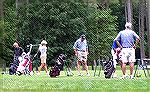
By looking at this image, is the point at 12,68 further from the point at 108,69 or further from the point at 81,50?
the point at 108,69

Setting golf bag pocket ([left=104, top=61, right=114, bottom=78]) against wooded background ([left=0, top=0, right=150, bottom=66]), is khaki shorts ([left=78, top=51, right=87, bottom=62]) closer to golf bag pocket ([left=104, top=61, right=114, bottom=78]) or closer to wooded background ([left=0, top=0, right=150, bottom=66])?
golf bag pocket ([left=104, top=61, right=114, bottom=78])

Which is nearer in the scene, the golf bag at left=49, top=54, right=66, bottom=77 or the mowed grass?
the mowed grass

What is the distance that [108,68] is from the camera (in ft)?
45.3

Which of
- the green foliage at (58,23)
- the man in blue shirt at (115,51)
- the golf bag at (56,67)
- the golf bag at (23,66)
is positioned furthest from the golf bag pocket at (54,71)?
the golf bag at (23,66)

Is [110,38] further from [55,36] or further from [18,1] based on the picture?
[18,1]

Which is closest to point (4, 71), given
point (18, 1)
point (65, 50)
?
point (18, 1)

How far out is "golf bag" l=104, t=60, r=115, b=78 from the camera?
13544mm

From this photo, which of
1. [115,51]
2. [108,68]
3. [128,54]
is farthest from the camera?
[108,68]

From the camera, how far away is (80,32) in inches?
489

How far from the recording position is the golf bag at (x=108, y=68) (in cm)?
1354

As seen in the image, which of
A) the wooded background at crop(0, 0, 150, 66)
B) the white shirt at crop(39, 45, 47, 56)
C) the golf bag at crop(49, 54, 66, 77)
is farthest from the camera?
the golf bag at crop(49, 54, 66, 77)

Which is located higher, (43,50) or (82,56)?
(43,50)

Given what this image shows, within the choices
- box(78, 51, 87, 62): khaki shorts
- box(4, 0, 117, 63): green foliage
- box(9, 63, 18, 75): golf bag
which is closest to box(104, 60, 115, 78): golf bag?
box(78, 51, 87, 62): khaki shorts

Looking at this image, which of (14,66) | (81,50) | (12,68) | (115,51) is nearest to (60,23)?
(115,51)
